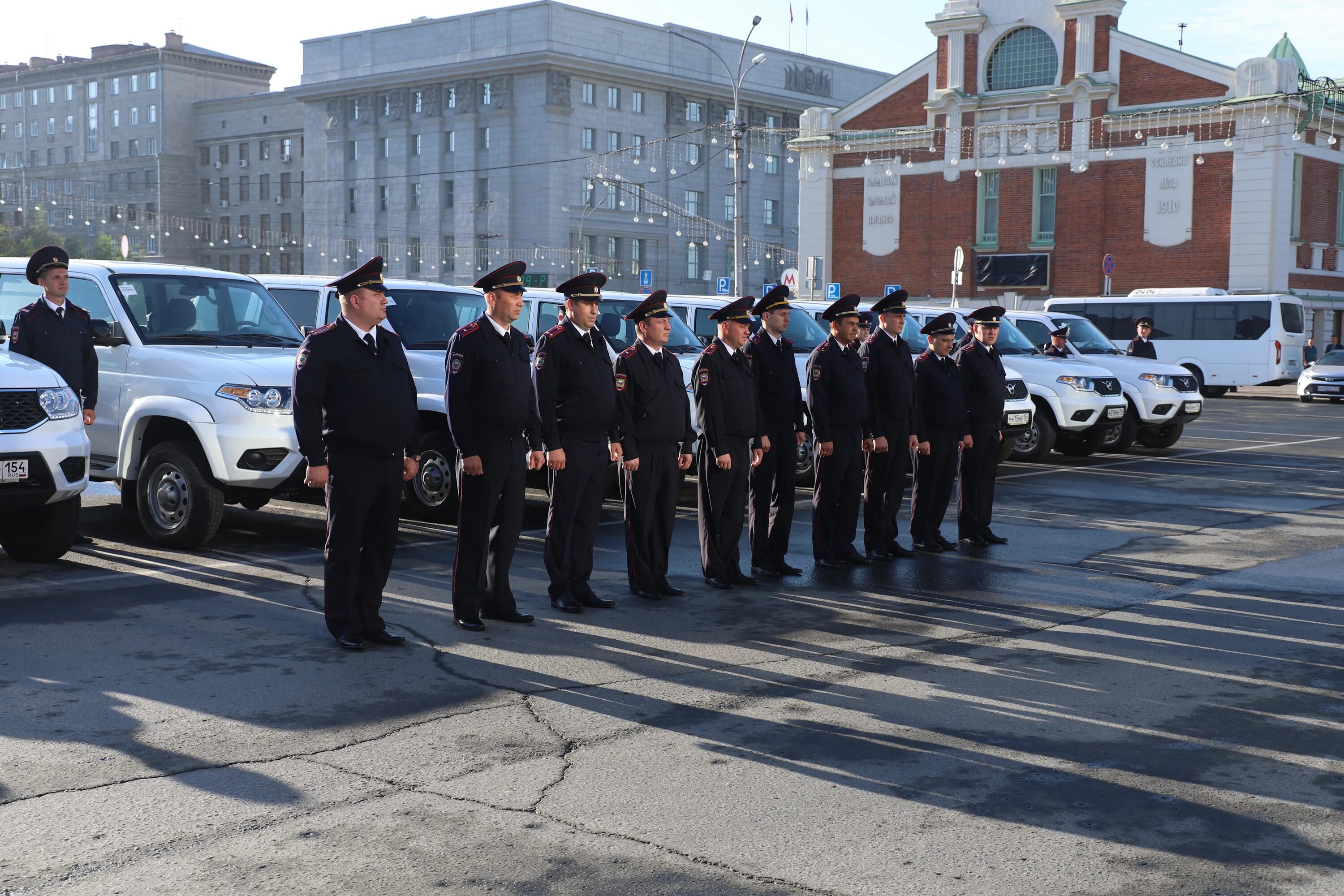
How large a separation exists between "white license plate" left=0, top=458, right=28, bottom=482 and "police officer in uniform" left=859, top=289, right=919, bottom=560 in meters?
5.46

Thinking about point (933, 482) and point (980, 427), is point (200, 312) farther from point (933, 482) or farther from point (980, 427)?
point (980, 427)

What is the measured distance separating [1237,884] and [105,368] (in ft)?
29.2

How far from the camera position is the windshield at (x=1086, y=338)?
2034 centimetres

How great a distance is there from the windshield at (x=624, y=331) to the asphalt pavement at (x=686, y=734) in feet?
13.9

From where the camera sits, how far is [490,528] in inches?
309

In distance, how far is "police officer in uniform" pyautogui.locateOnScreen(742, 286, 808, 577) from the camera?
9594mm

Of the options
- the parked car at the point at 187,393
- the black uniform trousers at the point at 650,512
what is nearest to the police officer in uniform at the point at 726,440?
the black uniform trousers at the point at 650,512

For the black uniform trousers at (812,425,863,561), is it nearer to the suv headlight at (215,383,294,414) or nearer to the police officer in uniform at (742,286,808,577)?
the police officer in uniform at (742,286,808,577)

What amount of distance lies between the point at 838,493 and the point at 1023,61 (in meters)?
41.0

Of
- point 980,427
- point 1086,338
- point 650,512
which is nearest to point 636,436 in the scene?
point 650,512

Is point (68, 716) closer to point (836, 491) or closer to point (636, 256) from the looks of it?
point (836, 491)

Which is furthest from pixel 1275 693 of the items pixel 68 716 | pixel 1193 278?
pixel 1193 278

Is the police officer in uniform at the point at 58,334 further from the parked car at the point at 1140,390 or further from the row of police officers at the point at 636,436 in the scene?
the parked car at the point at 1140,390

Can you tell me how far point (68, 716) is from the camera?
5.80 meters
